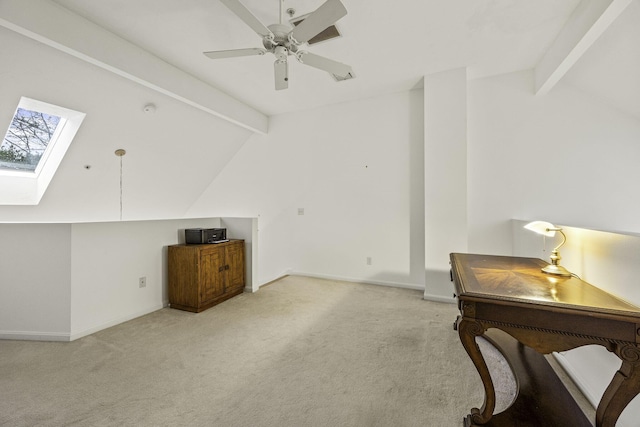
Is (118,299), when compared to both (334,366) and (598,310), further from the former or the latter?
(598,310)

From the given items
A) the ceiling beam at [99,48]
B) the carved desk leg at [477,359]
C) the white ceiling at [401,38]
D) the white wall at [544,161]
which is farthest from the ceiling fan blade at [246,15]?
the white wall at [544,161]

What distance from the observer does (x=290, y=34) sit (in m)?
1.79

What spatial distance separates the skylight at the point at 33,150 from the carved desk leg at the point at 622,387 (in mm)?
4527

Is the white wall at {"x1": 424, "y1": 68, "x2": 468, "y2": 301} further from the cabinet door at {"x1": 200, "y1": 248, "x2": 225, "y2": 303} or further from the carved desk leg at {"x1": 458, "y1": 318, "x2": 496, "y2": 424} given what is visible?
the cabinet door at {"x1": 200, "y1": 248, "x2": 225, "y2": 303}

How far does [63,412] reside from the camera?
Answer: 1529mm

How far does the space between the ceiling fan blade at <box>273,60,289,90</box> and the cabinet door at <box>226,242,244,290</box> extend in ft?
6.80

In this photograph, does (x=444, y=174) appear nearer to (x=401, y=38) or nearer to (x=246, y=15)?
(x=401, y=38)

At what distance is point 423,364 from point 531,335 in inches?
38.6

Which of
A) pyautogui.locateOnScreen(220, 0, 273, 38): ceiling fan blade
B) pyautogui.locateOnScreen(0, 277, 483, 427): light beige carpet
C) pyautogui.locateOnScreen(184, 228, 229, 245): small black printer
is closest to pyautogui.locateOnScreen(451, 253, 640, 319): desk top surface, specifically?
pyautogui.locateOnScreen(0, 277, 483, 427): light beige carpet

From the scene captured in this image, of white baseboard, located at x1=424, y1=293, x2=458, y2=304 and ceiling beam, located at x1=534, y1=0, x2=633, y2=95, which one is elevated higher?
ceiling beam, located at x1=534, y1=0, x2=633, y2=95

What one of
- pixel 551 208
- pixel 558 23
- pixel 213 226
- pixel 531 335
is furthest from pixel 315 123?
pixel 531 335

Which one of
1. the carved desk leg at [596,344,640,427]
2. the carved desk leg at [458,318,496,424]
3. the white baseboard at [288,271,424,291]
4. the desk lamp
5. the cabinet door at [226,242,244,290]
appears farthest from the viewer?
the white baseboard at [288,271,424,291]

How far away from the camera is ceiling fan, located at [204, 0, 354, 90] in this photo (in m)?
1.57

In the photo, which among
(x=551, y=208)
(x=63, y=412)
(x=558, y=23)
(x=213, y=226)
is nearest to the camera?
(x=63, y=412)
